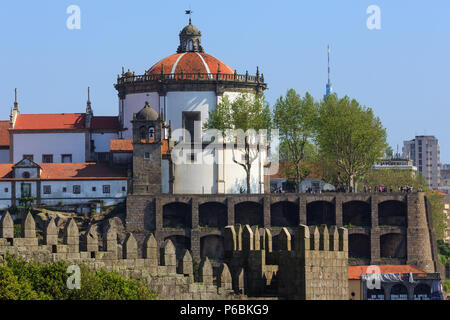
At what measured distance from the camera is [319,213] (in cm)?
14475

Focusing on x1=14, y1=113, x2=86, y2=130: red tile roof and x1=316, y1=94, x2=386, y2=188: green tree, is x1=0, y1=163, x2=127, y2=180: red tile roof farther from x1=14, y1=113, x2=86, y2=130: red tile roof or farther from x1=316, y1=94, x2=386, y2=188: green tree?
x1=316, y1=94, x2=386, y2=188: green tree

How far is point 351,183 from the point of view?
14988 centimetres

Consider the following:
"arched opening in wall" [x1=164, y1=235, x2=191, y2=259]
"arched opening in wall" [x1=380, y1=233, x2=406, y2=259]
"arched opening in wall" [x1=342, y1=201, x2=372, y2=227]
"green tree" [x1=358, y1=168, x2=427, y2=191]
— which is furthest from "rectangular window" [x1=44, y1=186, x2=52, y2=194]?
"green tree" [x1=358, y1=168, x2=427, y2=191]

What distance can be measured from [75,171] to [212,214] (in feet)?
46.5

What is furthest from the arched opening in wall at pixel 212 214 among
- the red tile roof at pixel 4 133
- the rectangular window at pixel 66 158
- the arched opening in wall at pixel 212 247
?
the red tile roof at pixel 4 133

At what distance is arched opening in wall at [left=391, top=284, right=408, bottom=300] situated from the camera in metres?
A: 134

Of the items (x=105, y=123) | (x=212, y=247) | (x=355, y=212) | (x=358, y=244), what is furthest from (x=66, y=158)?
(x=358, y=244)

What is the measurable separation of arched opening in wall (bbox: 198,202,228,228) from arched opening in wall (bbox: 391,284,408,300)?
1842 centimetres

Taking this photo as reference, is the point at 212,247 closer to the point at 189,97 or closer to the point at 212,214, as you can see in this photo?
the point at 212,214

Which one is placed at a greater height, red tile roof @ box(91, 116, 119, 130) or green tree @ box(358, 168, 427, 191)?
red tile roof @ box(91, 116, 119, 130)

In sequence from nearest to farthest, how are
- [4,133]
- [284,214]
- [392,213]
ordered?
[284,214], [392,213], [4,133]

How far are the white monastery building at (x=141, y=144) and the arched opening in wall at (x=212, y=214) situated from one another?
1.71m

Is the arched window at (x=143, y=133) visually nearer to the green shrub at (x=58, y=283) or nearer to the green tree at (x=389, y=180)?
the green tree at (x=389, y=180)

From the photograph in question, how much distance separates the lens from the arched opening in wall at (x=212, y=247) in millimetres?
138000
